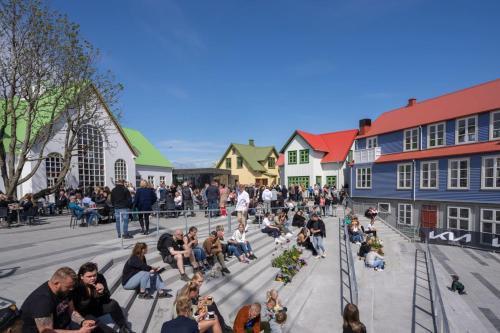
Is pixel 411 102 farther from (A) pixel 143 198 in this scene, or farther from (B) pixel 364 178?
(A) pixel 143 198

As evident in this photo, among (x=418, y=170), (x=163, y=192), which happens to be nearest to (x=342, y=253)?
(x=163, y=192)

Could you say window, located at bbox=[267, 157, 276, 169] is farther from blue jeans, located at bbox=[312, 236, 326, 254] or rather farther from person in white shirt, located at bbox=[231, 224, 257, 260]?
person in white shirt, located at bbox=[231, 224, 257, 260]

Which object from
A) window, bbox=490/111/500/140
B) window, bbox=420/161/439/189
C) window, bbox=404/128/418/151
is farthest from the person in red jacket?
window, bbox=404/128/418/151

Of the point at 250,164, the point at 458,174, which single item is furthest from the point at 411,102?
the point at 250,164

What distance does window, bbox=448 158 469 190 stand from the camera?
2095 centimetres

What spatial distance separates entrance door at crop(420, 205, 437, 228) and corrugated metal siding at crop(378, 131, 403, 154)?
5.71m

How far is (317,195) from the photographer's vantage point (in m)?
21.3

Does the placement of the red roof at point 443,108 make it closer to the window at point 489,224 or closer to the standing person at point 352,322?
the window at point 489,224

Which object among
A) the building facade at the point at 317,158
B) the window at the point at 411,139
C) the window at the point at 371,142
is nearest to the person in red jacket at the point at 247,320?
the window at the point at 411,139

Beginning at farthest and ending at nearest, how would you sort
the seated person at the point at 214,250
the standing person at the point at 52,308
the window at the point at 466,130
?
the window at the point at 466,130
the seated person at the point at 214,250
the standing person at the point at 52,308

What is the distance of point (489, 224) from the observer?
1966 cm

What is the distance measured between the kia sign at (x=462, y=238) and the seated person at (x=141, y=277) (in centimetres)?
1829

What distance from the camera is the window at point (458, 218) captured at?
2097 cm

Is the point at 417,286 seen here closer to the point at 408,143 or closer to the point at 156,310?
the point at 156,310
